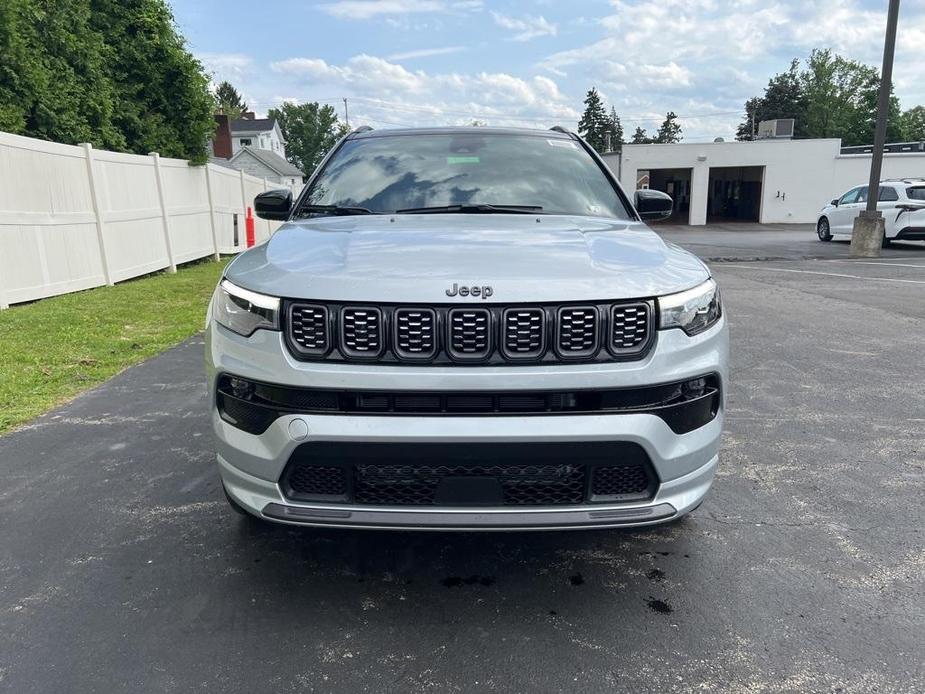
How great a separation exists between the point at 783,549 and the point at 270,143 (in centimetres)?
7227

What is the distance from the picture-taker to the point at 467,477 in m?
2.23

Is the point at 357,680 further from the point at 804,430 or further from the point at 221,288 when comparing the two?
the point at 804,430

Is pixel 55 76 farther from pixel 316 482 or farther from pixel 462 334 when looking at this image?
pixel 462 334

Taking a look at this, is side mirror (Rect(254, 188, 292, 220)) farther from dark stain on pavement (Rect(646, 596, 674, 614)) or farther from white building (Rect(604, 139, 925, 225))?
white building (Rect(604, 139, 925, 225))

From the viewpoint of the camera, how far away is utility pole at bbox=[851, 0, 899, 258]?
52.4 feet

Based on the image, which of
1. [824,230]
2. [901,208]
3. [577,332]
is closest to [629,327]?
[577,332]

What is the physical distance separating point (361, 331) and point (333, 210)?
1.41m

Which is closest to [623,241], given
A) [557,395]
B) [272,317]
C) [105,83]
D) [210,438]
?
[557,395]

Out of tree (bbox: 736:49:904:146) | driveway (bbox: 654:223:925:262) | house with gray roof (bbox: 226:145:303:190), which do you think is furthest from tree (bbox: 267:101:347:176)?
driveway (bbox: 654:223:925:262)

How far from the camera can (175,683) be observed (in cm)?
212

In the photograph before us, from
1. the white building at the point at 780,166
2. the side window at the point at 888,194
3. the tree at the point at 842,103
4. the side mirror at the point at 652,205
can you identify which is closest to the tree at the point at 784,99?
the tree at the point at 842,103

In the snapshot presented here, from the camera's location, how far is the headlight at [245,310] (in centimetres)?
231

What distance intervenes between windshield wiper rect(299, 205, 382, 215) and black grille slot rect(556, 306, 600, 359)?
4.94 ft

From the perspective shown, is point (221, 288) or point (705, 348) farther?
point (221, 288)
